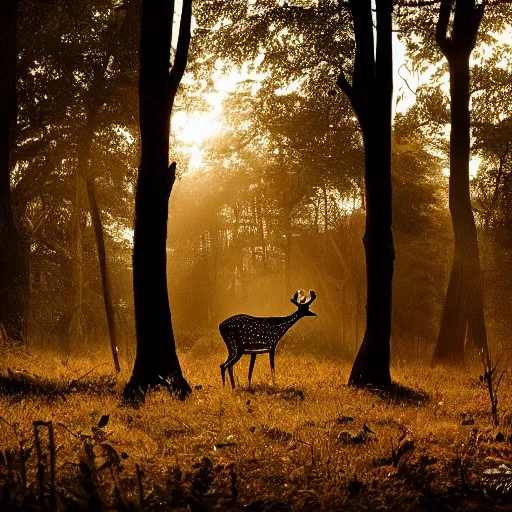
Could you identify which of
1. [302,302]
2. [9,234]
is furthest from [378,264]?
[9,234]

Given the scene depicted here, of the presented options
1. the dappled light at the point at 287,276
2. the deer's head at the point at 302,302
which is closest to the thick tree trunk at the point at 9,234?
the dappled light at the point at 287,276

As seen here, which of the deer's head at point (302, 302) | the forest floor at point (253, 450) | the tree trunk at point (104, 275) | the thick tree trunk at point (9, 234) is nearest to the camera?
the forest floor at point (253, 450)

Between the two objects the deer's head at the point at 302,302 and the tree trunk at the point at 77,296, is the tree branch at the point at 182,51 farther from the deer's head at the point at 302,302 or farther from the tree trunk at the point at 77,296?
the tree trunk at the point at 77,296

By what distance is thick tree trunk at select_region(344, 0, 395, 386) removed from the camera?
37.6 ft

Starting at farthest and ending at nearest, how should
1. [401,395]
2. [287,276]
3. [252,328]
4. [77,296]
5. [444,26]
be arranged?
[287,276], [77,296], [444,26], [252,328], [401,395]

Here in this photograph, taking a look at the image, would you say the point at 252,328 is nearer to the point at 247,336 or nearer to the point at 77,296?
the point at 247,336

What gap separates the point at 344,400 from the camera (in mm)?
9305

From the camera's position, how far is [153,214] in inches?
408

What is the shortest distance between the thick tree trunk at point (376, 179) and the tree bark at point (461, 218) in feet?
15.0

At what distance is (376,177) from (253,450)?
22.4 feet

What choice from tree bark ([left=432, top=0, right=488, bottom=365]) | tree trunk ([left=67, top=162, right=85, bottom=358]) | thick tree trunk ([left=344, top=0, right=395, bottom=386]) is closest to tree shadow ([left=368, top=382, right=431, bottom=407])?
thick tree trunk ([left=344, top=0, right=395, bottom=386])

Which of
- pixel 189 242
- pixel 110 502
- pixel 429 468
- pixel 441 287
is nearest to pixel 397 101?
pixel 429 468

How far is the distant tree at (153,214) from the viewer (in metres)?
10.2

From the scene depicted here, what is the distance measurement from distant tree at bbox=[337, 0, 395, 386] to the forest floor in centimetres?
117
